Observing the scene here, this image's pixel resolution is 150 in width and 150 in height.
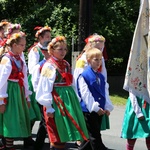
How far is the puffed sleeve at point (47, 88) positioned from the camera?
518 cm

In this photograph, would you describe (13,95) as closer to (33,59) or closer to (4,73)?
(4,73)

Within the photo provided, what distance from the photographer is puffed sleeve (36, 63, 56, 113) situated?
5.18 metres

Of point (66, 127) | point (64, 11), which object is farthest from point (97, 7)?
point (66, 127)

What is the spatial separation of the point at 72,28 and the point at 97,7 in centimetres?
144

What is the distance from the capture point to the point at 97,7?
1423 cm

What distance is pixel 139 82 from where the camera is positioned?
4348mm

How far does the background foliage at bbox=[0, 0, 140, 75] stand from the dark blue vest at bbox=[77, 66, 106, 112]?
749 cm

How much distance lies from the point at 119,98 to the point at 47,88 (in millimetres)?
7477

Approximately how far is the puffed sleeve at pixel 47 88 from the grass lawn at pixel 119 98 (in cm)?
636

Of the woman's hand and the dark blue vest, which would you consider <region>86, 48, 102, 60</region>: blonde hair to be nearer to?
the dark blue vest

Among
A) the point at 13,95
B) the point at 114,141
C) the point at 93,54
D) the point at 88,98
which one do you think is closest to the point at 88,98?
the point at 88,98

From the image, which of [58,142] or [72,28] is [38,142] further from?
[72,28]

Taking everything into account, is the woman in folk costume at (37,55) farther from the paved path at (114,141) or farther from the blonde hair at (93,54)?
the blonde hair at (93,54)

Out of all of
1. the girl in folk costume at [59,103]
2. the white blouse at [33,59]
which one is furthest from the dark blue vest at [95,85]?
the white blouse at [33,59]
